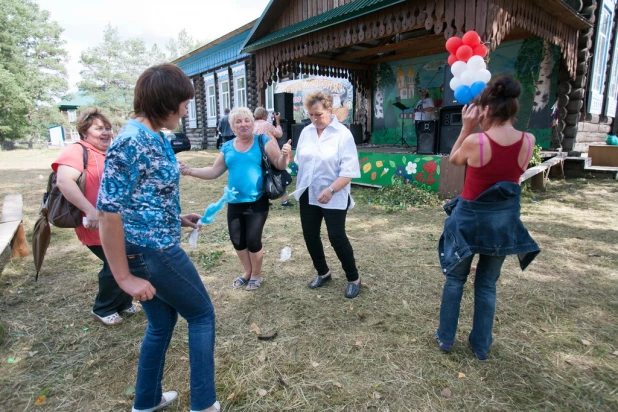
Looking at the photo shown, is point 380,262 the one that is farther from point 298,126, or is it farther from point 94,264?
point 298,126

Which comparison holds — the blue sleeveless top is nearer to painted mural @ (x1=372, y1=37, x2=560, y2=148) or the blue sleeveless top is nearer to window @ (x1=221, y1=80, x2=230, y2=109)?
painted mural @ (x1=372, y1=37, x2=560, y2=148)

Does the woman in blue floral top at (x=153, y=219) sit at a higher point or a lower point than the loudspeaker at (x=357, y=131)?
lower

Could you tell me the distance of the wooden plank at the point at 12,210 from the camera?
438 centimetres

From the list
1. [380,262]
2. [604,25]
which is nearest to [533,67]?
[604,25]

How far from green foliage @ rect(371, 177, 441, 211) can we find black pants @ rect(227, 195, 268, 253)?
11.7 ft

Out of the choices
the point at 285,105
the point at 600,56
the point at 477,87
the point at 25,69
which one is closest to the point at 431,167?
the point at 477,87

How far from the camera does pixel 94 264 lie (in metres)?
4.07

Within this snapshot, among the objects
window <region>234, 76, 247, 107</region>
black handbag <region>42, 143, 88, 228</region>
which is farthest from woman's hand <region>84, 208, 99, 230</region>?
window <region>234, 76, 247, 107</region>

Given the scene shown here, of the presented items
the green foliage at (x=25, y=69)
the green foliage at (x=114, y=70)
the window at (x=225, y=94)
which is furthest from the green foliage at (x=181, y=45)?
the window at (x=225, y=94)

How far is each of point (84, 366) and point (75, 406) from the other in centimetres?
38

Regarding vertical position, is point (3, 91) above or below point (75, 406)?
above

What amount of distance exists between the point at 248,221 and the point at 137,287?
1.69 metres

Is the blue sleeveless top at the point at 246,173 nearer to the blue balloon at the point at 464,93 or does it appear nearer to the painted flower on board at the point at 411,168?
the blue balloon at the point at 464,93

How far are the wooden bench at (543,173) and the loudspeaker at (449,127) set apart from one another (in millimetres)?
1468
